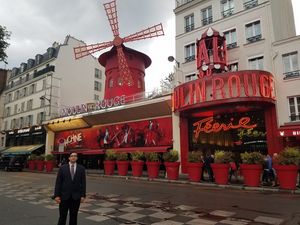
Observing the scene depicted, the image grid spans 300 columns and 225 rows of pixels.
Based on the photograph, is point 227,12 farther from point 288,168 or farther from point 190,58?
point 288,168

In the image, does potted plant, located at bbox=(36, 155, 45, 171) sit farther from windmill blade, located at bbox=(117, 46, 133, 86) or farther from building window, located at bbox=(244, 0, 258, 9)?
building window, located at bbox=(244, 0, 258, 9)

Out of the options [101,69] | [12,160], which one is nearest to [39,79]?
[101,69]

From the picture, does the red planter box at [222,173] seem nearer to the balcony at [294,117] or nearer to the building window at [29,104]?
the balcony at [294,117]

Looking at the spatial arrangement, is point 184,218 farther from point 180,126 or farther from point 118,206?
point 180,126

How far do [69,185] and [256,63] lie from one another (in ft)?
47.1

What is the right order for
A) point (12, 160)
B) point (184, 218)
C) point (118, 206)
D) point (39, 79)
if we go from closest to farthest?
point (184, 218) → point (118, 206) → point (12, 160) → point (39, 79)

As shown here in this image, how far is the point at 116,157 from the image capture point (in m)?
17.8

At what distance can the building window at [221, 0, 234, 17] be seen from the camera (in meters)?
18.2

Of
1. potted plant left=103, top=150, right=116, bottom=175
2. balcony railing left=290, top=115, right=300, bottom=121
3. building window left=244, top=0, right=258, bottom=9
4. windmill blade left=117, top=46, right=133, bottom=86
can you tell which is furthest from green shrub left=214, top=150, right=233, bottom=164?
windmill blade left=117, top=46, right=133, bottom=86

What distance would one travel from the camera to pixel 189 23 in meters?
20.4

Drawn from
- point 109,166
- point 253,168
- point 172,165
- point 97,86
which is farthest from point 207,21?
point 97,86

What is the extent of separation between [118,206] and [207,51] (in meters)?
11.6

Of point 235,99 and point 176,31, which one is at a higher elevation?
point 176,31

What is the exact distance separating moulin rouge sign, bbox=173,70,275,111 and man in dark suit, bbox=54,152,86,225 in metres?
11.1
